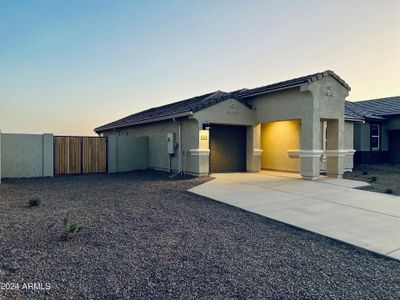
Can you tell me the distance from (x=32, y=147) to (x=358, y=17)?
16183 millimetres

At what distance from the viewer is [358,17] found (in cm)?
1265

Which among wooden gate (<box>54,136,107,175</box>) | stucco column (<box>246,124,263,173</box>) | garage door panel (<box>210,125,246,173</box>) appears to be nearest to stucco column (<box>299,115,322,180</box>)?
stucco column (<box>246,124,263,173</box>)

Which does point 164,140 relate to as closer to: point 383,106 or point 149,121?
point 149,121

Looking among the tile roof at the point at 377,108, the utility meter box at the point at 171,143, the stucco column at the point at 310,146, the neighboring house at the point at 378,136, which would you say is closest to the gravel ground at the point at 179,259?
the stucco column at the point at 310,146

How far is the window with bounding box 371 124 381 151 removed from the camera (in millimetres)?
21500

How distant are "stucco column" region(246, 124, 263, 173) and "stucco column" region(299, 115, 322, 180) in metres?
3.17

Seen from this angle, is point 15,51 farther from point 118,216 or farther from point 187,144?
point 118,216

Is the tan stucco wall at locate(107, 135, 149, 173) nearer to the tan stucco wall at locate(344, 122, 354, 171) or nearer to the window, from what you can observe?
the tan stucco wall at locate(344, 122, 354, 171)

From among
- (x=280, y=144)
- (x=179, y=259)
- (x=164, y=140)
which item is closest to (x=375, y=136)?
(x=280, y=144)

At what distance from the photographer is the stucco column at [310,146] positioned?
Answer: 12.4 metres

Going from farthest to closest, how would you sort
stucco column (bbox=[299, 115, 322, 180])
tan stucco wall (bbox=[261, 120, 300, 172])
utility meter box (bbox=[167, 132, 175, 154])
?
tan stucco wall (bbox=[261, 120, 300, 172]) → utility meter box (bbox=[167, 132, 175, 154]) → stucco column (bbox=[299, 115, 322, 180])

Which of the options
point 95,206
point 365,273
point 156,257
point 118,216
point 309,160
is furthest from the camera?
point 309,160

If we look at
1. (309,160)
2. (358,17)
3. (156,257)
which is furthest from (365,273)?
(358,17)

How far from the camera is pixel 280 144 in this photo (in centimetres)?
1681
